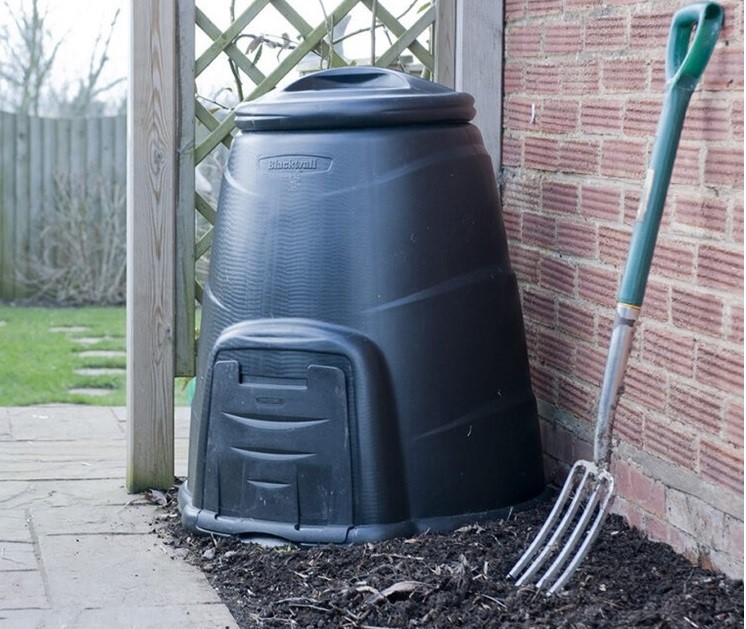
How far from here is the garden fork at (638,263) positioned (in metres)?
2.49

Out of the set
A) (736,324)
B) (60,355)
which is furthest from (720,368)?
(60,355)

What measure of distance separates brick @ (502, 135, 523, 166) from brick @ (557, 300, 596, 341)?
47cm

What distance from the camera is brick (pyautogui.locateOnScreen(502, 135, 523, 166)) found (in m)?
3.52

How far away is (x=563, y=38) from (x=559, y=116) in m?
0.20

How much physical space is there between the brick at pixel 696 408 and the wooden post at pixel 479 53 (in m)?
1.12

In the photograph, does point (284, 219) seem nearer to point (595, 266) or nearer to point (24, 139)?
point (595, 266)

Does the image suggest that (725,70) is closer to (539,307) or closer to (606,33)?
(606,33)

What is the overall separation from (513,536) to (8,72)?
27.9 feet

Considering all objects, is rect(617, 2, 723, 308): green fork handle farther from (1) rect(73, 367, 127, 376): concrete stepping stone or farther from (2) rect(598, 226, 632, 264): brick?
(1) rect(73, 367, 127, 376): concrete stepping stone

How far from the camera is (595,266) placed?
311cm

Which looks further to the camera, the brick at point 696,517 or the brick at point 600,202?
the brick at point 600,202

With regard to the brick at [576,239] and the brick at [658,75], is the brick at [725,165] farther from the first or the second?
the brick at [576,239]

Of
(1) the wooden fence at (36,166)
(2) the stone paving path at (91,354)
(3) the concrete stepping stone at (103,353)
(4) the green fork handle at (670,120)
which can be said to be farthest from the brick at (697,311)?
(1) the wooden fence at (36,166)

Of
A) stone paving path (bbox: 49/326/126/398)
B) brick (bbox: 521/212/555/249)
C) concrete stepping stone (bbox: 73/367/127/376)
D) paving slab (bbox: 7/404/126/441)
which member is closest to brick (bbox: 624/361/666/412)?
brick (bbox: 521/212/555/249)
